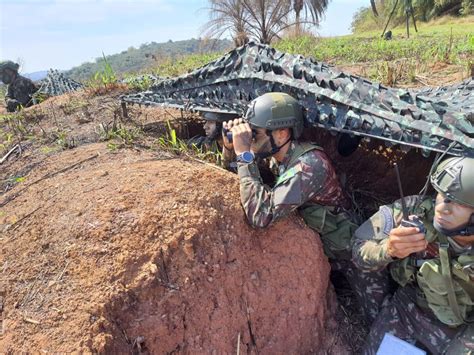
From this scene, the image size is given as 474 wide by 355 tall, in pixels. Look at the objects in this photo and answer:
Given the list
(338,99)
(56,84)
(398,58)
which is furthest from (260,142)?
(56,84)

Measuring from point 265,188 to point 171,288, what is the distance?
33.3 inches

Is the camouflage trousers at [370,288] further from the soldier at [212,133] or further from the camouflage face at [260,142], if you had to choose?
the soldier at [212,133]

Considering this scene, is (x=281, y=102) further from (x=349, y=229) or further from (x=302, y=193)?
(x=349, y=229)

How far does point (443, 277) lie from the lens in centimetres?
224

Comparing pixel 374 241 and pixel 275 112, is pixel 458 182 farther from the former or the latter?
pixel 275 112

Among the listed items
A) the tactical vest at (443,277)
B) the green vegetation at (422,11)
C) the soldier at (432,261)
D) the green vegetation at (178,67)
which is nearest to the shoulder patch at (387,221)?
the soldier at (432,261)

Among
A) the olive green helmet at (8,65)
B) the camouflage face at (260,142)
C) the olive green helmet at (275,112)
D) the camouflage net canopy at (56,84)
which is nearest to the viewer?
the olive green helmet at (275,112)

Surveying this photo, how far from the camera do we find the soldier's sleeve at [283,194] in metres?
2.62

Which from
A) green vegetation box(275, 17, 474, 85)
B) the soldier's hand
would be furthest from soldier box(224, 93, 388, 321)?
green vegetation box(275, 17, 474, 85)

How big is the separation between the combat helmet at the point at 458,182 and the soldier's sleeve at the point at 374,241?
37cm

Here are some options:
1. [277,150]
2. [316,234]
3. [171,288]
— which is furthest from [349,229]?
[171,288]

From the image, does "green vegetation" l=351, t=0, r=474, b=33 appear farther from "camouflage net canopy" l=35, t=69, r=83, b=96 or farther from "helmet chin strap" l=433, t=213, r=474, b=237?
"helmet chin strap" l=433, t=213, r=474, b=237

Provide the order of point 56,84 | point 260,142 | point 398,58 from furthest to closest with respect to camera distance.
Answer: point 56,84
point 398,58
point 260,142

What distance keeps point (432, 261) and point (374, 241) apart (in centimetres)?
32
